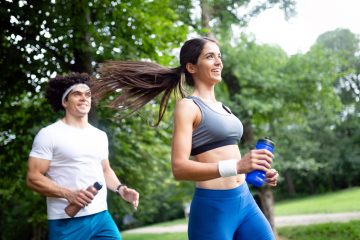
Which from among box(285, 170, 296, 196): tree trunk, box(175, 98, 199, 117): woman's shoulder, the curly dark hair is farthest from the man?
box(285, 170, 296, 196): tree trunk

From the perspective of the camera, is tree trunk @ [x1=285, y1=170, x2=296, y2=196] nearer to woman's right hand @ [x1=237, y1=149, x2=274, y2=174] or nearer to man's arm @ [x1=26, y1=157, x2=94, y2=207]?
man's arm @ [x1=26, y1=157, x2=94, y2=207]

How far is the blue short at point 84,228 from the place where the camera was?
3.08 metres

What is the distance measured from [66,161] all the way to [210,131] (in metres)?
1.12

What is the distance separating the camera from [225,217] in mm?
2734

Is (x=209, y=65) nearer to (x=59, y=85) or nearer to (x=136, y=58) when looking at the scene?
(x=59, y=85)

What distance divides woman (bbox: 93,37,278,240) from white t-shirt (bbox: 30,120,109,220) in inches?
33.3

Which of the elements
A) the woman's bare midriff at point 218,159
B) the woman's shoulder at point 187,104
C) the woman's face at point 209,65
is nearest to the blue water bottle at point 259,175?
the woman's bare midriff at point 218,159

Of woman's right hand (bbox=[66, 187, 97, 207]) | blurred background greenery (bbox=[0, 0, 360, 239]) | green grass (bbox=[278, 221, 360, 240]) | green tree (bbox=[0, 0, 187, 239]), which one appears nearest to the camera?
woman's right hand (bbox=[66, 187, 97, 207])

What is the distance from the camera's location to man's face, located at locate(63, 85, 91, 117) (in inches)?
134

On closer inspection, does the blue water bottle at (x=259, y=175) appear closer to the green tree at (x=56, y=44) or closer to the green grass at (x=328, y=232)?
the green tree at (x=56, y=44)

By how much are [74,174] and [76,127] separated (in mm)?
388

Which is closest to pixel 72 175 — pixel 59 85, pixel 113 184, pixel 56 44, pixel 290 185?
pixel 113 184

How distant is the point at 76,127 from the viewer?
3.37m

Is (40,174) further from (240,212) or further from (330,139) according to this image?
(330,139)
